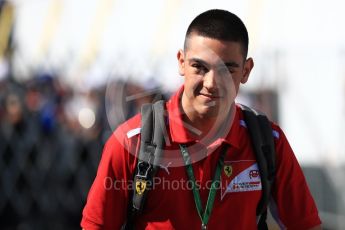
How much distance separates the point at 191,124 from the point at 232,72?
304 mm

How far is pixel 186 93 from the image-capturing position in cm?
320

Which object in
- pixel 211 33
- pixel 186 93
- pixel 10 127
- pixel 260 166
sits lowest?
pixel 10 127

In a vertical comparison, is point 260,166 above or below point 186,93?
below

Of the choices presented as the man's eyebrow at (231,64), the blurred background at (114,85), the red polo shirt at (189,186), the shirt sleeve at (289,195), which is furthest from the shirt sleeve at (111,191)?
the blurred background at (114,85)

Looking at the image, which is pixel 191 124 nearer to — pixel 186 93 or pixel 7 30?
pixel 186 93

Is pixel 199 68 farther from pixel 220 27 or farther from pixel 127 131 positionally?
→ pixel 127 131

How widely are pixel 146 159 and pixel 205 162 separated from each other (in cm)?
28

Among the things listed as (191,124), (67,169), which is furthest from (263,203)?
(67,169)

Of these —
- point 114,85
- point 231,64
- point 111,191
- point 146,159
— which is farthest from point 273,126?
point 114,85

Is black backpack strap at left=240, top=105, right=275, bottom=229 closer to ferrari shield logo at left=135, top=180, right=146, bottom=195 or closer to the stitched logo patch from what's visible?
the stitched logo patch

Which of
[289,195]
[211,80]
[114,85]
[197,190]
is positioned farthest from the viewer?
[114,85]

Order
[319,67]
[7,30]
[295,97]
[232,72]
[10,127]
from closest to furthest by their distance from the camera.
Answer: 1. [232,72]
2. [319,67]
3. [295,97]
4. [10,127]
5. [7,30]

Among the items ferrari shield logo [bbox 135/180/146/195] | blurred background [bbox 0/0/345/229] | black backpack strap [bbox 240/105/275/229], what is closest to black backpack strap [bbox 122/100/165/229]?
ferrari shield logo [bbox 135/180/146/195]

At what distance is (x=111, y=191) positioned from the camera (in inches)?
122
